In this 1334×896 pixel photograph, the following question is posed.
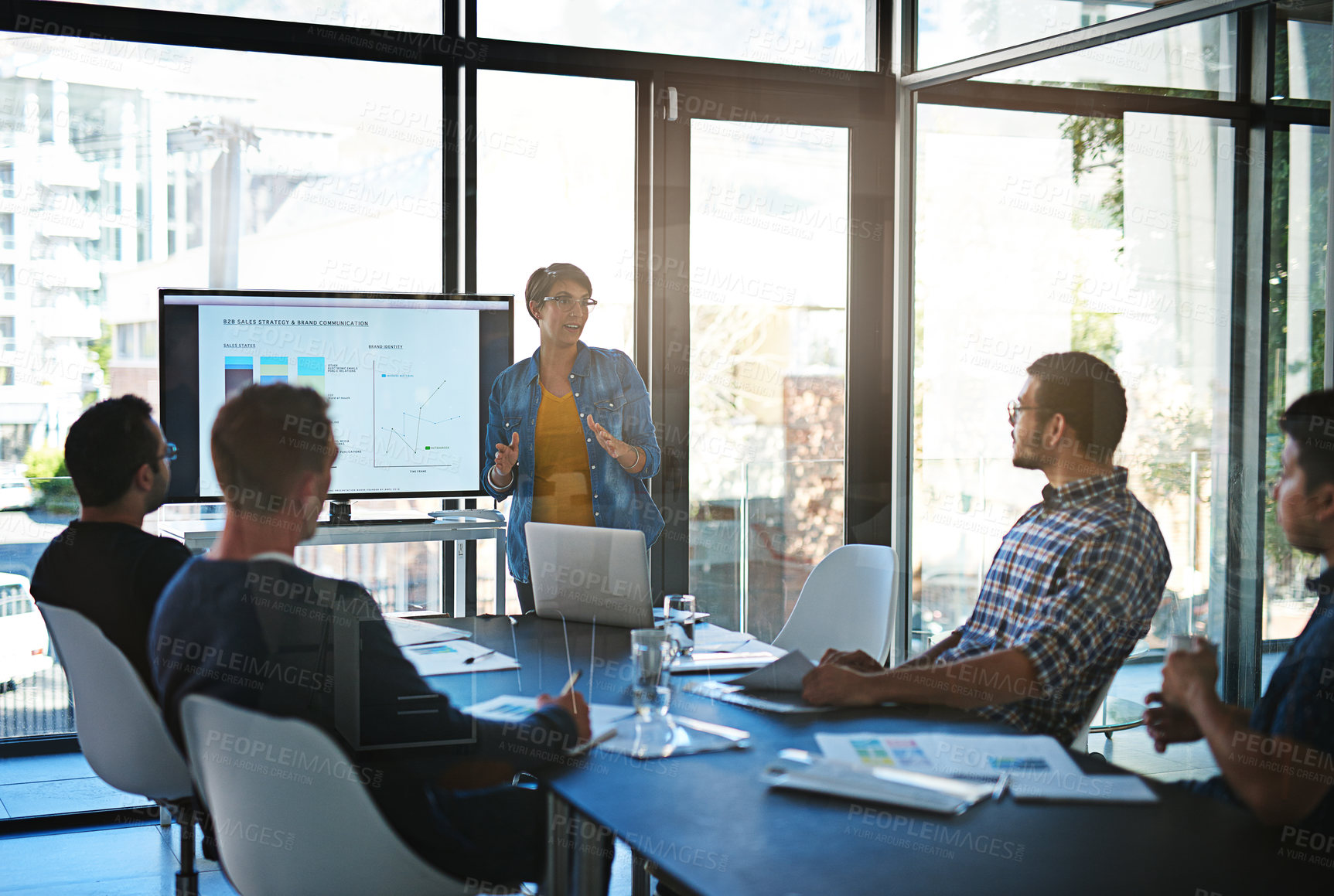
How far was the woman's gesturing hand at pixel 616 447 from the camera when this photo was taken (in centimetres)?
404

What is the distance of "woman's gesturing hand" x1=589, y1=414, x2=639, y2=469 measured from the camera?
4.04m

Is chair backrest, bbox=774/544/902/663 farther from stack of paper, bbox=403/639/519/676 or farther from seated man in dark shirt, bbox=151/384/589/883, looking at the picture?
seated man in dark shirt, bbox=151/384/589/883

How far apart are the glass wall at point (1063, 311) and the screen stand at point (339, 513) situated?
7.71 feet

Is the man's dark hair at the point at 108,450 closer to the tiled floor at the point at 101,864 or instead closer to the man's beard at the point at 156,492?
the man's beard at the point at 156,492

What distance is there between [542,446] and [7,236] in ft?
6.54

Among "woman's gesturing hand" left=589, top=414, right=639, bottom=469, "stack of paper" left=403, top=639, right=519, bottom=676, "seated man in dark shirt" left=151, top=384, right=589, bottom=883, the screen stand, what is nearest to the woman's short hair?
"woman's gesturing hand" left=589, top=414, right=639, bottom=469

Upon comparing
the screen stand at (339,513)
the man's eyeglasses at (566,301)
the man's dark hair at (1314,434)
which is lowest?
the screen stand at (339,513)

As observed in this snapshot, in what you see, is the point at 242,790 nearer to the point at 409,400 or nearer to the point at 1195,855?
the point at 1195,855

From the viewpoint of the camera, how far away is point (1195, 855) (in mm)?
1403

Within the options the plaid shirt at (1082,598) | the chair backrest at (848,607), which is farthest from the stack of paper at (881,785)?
the chair backrest at (848,607)

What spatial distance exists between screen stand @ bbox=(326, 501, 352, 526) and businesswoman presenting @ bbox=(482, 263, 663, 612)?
49 cm

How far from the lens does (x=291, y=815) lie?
5.53ft

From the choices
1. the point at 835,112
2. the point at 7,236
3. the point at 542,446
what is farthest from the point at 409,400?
the point at 835,112

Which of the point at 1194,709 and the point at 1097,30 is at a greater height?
the point at 1097,30
